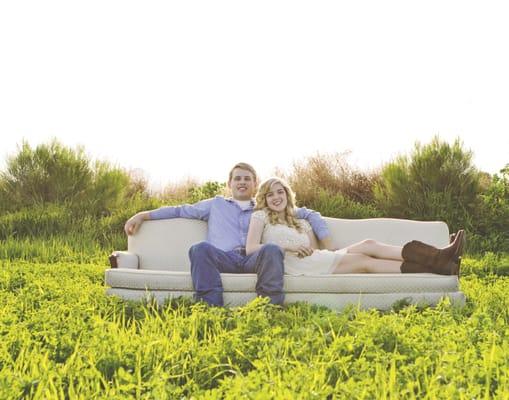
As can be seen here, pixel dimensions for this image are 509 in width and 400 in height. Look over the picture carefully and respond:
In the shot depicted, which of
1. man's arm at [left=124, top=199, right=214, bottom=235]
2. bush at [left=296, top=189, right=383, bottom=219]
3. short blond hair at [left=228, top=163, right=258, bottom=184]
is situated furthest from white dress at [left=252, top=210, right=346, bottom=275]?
bush at [left=296, top=189, right=383, bottom=219]

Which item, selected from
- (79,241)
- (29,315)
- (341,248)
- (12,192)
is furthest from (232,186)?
(12,192)

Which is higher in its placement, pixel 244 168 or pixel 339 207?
pixel 244 168

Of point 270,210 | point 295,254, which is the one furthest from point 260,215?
point 295,254

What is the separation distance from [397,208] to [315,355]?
7707 mm

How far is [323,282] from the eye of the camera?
511 centimetres

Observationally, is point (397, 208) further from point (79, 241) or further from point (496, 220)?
point (79, 241)

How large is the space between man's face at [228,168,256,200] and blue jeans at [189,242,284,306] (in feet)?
2.79

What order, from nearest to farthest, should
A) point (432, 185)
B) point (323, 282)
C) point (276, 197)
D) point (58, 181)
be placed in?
point (323, 282) < point (276, 197) < point (432, 185) < point (58, 181)

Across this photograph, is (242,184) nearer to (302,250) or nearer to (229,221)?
(229,221)

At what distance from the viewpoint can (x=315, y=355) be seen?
10.4 feet

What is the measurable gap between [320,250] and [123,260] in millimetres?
1550

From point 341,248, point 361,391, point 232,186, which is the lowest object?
point 361,391

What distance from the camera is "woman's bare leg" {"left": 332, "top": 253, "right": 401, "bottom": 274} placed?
5.39 meters

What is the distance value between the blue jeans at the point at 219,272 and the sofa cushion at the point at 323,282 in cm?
9
